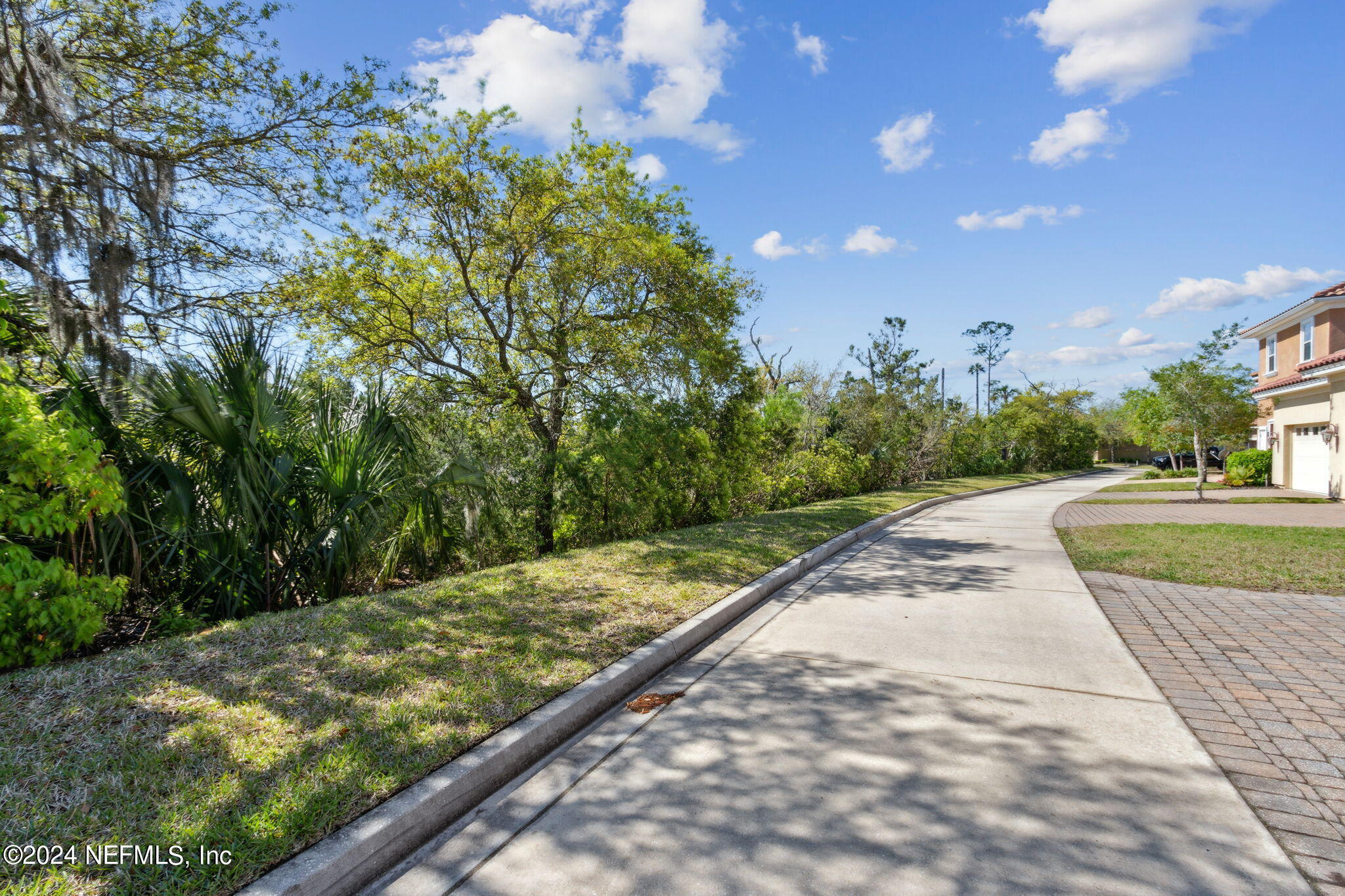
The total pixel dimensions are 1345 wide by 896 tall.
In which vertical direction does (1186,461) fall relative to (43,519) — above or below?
above

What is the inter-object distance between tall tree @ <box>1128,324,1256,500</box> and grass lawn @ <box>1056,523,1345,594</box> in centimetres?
868

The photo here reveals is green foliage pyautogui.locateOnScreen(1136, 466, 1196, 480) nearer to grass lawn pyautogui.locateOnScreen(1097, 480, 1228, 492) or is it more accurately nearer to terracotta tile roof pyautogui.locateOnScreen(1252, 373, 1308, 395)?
grass lawn pyautogui.locateOnScreen(1097, 480, 1228, 492)

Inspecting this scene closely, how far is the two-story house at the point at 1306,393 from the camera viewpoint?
1748cm

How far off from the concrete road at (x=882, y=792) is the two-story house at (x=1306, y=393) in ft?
63.8

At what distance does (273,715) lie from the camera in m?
3.17

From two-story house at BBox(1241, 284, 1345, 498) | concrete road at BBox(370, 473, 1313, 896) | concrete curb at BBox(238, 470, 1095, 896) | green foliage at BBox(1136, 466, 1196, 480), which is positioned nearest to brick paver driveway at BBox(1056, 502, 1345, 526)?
two-story house at BBox(1241, 284, 1345, 498)

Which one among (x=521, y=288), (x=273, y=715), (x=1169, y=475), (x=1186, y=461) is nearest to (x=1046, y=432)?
(x=1169, y=475)

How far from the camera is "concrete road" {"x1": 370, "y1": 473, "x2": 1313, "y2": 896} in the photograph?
2.35m

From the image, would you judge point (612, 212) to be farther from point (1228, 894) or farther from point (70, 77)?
point (1228, 894)

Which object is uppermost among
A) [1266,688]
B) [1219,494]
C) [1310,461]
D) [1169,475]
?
[1310,461]

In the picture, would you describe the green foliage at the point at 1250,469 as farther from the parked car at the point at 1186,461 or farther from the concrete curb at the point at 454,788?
the concrete curb at the point at 454,788

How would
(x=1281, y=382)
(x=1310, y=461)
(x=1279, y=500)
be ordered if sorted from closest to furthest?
(x=1279, y=500) < (x=1310, y=461) < (x=1281, y=382)

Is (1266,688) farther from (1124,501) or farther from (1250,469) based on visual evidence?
(1250,469)

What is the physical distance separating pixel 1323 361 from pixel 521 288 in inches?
901
